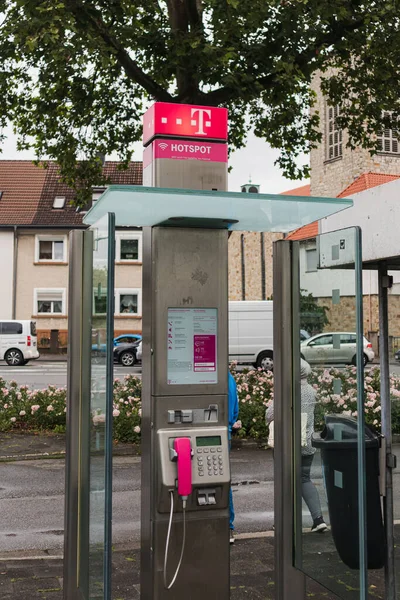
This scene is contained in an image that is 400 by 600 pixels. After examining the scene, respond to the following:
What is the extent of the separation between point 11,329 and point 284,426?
30948mm

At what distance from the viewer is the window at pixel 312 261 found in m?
4.48

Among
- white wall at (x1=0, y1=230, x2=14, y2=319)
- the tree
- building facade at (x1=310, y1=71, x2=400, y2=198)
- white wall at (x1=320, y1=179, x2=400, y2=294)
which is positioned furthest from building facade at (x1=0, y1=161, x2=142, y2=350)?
white wall at (x1=320, y1=179, x2=400, y2=294)

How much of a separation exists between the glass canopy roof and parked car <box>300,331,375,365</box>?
2.21 feet

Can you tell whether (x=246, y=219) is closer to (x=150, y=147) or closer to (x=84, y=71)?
(x=150, y=147)

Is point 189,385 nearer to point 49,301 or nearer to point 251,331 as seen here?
point 251,331

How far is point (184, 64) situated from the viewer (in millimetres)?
12172

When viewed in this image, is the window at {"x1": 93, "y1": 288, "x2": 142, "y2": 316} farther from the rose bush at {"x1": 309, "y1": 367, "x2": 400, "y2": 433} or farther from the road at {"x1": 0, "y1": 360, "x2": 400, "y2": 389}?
the rose bush at {"x1": 309, "y1": 367, "x2": 400, "y2": 433}

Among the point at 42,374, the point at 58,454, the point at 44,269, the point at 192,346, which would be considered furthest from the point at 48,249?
the point at 192,346

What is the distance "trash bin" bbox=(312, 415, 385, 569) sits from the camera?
4.39 m

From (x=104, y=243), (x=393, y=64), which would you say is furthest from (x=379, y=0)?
(x=104, y=243)

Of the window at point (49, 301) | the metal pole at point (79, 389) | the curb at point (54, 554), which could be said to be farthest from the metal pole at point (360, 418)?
the window at point (49, 301)

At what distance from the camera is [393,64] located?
14.2 metres

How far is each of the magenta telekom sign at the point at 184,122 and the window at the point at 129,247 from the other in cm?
3566

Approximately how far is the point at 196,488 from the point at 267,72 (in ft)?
30.5
